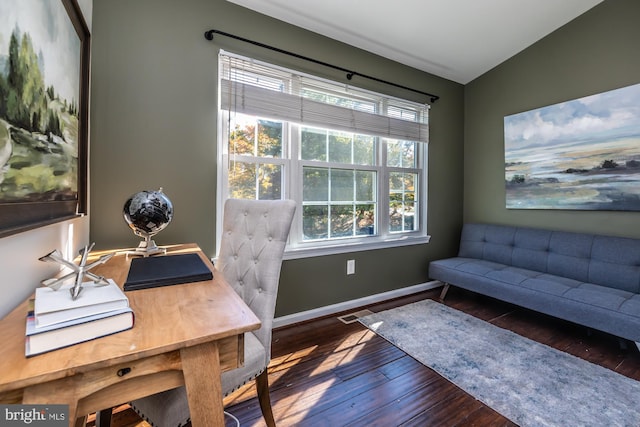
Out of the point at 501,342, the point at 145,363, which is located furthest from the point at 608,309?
the point at 145,363

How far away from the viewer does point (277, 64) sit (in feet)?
7.33

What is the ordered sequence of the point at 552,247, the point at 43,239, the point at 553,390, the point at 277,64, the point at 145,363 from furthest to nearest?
the point at 552,247 < the point at 277,64 < the point at 553,390 < the point at 43,239 < the point at 145,363

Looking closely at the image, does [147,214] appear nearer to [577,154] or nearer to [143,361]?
[143,361]

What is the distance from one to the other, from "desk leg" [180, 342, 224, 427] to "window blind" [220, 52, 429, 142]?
1758 mm

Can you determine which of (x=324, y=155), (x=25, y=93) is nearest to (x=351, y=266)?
(x=324, y=155)

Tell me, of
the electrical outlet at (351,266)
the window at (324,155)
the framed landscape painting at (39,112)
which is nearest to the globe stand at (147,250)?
the framed landscape painting at (39,112)

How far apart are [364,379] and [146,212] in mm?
1528

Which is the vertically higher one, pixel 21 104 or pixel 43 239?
pixel 21 104

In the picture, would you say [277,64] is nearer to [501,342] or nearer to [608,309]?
[501,342]

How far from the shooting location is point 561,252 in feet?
8.41

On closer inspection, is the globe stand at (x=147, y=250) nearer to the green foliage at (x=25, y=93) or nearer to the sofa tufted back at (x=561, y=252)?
Result: the green foliage at (x=25, y=93)

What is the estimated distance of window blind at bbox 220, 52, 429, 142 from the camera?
206 cm

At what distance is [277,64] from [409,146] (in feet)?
5.26

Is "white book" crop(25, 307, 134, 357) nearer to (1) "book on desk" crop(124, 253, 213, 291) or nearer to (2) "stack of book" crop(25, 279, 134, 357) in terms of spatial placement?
(2) "stack of book" crop(25, 279, 134, 357)
